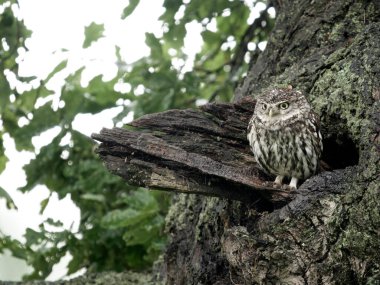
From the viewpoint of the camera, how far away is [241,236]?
3125mm

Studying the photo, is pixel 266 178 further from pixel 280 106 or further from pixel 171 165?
pixel 171 165

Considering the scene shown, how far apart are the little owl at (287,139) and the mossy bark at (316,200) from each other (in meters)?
0.18

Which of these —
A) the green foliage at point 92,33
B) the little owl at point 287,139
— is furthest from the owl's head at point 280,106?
the green foliage at point 92,33

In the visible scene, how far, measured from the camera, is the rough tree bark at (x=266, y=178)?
311cm

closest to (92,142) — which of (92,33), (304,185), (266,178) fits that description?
(92,33)

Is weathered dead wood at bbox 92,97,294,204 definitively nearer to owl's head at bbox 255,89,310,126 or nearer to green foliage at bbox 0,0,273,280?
owl's head at bbox 255,89,310,126

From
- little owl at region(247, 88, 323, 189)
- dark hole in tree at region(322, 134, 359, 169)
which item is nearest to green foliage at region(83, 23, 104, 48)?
little owl at region(247, 88, 323, 189)

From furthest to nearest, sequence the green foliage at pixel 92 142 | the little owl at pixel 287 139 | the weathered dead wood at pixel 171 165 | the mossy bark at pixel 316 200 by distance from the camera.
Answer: the green foliage at pixel 92 142 → the little owl at pixel 287 139 → the weathered dead wood at pixel 171 165 → the mossy bark at pixel 316 200

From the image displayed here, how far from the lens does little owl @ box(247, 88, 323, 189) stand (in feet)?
12.5

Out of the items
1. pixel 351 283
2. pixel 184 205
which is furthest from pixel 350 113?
pixel 184 205

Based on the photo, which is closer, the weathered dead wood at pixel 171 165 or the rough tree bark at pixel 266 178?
the rough tree bark at pixel 266 178

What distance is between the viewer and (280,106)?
3.97 m

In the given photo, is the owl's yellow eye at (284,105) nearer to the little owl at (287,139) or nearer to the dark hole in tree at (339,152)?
the little owl at (287,139)

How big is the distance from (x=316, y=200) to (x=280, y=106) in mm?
837
